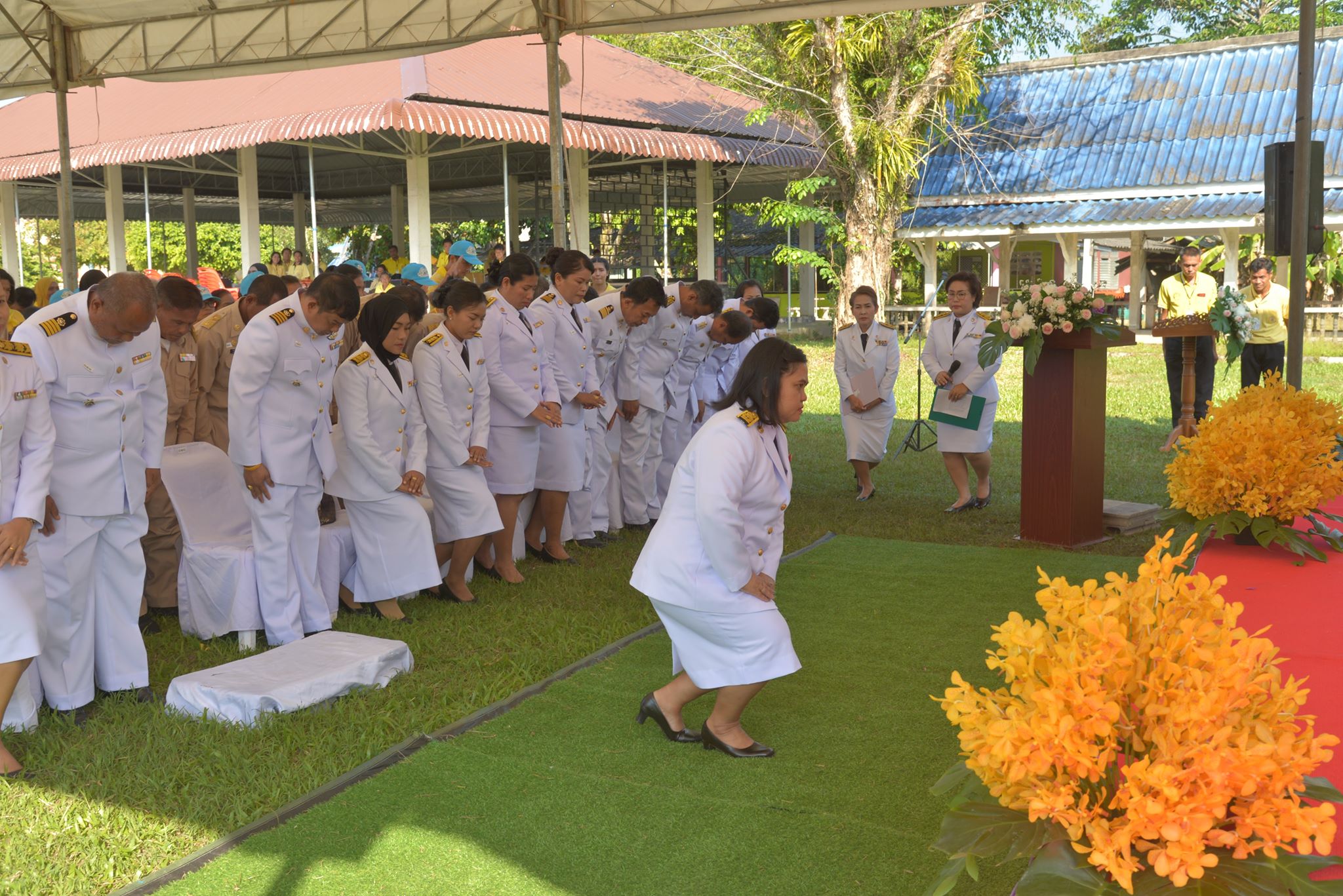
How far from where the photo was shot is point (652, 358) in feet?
26.3

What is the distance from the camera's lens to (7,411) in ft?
13.5

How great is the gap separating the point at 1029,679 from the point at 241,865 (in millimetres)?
2399

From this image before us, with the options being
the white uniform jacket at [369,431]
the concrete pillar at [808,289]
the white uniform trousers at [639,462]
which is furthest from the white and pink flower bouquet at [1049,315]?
the concrete pillar at [808,289]

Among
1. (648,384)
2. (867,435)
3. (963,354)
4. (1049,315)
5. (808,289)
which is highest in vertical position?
(808,289)

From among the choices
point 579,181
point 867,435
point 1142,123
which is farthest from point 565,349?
point 1142,123

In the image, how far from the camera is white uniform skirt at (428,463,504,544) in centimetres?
612

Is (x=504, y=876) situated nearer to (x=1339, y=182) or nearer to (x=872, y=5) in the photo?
(x=872, y=5)

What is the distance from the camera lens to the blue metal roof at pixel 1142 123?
811 inches

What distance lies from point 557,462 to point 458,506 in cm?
96

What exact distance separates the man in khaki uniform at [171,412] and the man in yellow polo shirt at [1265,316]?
8.87 meters

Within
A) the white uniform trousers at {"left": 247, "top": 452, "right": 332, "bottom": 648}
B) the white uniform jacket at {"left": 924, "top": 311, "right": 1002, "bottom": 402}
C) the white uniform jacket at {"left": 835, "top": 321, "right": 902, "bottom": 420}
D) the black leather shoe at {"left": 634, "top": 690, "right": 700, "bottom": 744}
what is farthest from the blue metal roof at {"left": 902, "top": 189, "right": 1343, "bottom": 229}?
the black leather shoe at {"left": 634, "top": 690, "right": 700, "bottom": 744}

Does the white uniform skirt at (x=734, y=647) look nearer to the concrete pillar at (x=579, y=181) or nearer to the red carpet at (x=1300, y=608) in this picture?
the red carpet at (x=1300, y=608)

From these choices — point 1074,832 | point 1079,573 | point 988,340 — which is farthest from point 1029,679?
point 988,340

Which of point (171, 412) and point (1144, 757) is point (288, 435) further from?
point (1144, 757)
